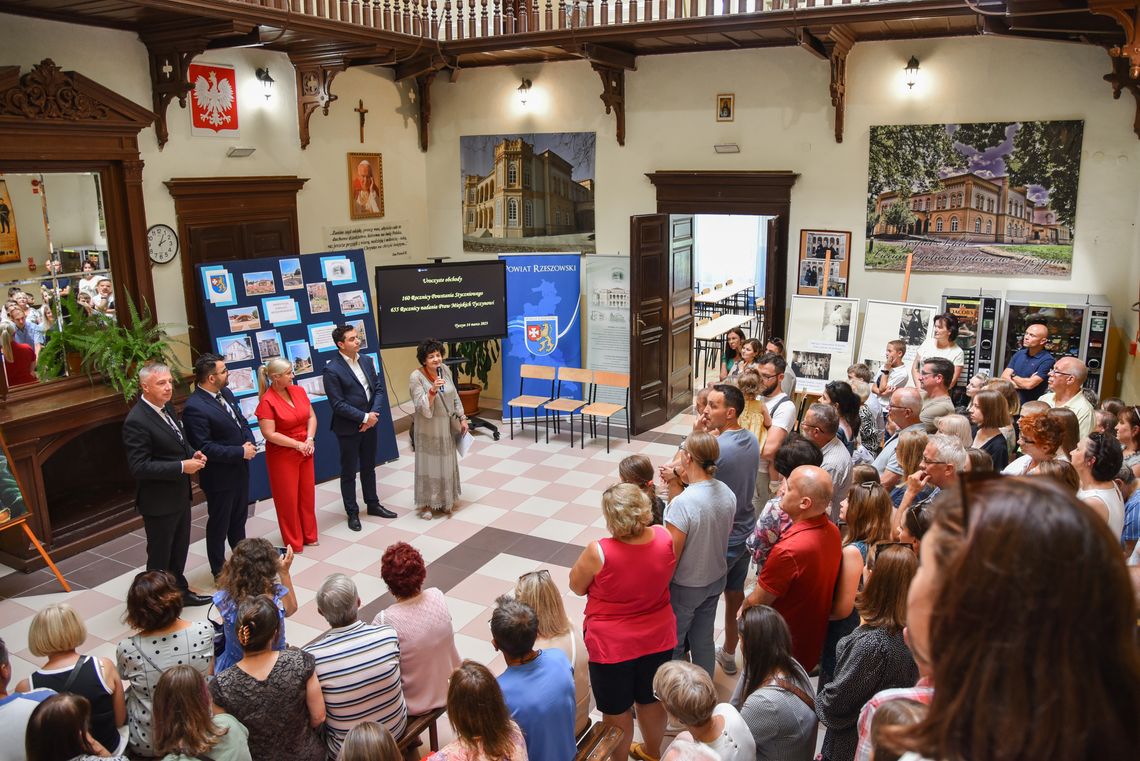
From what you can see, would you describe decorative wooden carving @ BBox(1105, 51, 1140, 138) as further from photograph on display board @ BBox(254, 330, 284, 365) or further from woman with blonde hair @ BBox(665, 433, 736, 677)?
photograph on display board @ BBox(254, 330, 284, 365)

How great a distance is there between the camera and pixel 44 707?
2.74 metres

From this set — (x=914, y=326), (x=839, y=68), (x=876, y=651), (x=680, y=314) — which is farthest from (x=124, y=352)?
(x=914, y=326)

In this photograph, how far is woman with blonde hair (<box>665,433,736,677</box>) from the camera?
3.94 meters

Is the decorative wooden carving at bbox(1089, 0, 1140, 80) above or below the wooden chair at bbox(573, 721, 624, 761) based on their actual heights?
above

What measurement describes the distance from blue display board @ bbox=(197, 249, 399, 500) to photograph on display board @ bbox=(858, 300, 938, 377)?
5.09m

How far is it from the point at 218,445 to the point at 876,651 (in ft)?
15.2

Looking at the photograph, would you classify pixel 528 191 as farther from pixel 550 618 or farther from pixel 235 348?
pixel 550 618

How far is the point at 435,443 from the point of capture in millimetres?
7434

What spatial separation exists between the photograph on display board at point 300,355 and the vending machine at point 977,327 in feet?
20.9

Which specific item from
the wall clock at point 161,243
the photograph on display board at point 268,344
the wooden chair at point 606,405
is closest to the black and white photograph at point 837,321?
the wooden chair at point 606,405

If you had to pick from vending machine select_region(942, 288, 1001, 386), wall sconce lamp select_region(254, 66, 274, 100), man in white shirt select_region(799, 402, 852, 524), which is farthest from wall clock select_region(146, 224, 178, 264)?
vending machine select_region(942, 288, 1001, 386)

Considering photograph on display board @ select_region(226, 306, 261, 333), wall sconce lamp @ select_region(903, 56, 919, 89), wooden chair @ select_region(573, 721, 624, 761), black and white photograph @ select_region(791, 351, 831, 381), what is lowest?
wooden chair @ select_region(573, 721, 624, 761)

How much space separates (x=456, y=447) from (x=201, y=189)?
3.66m

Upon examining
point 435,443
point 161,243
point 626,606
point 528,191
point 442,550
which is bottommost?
point 442,550
